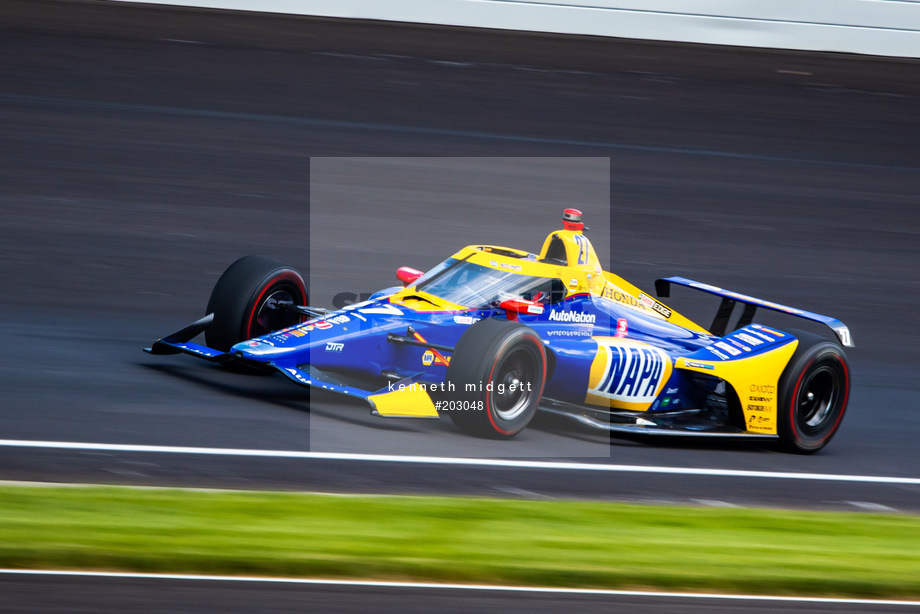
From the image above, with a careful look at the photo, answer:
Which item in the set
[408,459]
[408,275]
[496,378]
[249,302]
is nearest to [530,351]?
[496,378]

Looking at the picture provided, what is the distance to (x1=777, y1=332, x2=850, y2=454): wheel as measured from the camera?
30.6ft

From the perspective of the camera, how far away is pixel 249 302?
30.3 ft

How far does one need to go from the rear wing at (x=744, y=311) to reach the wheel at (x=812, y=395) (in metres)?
0.14

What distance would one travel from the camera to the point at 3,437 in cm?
775

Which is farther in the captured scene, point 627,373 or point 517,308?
point 627,373

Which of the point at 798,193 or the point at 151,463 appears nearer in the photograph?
the point at 151,463

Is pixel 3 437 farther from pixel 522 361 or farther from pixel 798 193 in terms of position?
pixel 798 193

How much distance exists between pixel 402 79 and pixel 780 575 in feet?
44.0

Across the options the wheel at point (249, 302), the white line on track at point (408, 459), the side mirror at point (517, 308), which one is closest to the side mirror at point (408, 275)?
the wheel at point (249, 302)

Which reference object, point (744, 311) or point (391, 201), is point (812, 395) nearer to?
point (744, 311)

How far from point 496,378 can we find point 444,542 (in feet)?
6.29

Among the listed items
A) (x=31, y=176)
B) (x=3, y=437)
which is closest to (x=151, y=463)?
→ (x=3, y=437)

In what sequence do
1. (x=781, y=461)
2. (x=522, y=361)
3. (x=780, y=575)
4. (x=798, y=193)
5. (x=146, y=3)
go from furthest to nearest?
1. (x=146, y=3)
2. (x=798, y=193)
3. (x=781, y=461)
4. (x=522, y=361)
5. (x=780, y=575)

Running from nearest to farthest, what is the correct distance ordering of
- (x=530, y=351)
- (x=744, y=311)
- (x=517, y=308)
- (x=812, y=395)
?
(x=530, y=351) → (x=517, y=308) → (x=812, y=395) → (x=744, y=311)
